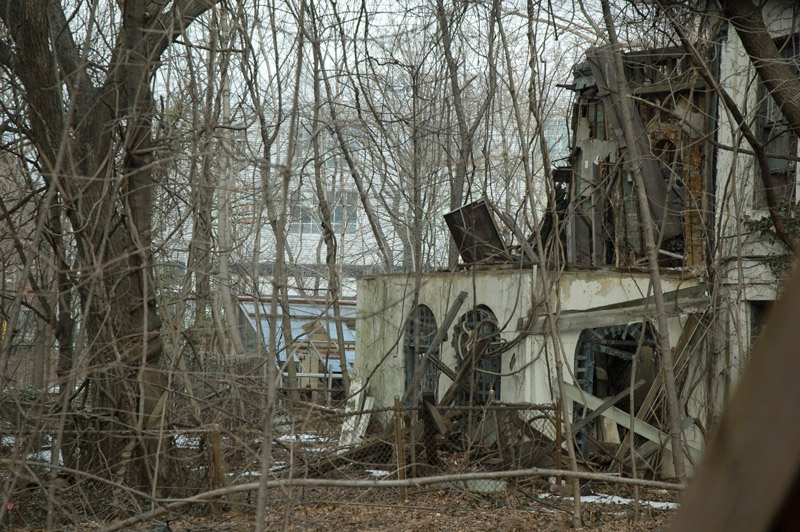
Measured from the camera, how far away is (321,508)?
9.05 metres

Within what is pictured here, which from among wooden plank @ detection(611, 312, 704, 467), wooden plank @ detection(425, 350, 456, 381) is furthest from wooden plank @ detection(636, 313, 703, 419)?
wooden plank @ detection(425, 350, 456, 381)

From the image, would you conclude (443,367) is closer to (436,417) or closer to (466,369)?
(466,369)

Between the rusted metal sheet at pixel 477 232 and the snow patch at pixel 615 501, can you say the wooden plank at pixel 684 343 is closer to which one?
the snow patch at pixel 615 501

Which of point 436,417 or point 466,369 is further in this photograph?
point 466,369

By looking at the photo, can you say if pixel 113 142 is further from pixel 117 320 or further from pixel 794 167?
pixel 794 167

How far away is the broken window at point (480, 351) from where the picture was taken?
11438 millimetres

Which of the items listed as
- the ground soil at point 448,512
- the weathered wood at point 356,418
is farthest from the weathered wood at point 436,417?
the weathered wood at point 356,418

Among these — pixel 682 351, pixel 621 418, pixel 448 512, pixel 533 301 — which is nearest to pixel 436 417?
pixel 448 512

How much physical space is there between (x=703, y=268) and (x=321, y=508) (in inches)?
271

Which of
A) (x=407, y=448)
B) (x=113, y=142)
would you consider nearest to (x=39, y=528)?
(x=113, y=142)

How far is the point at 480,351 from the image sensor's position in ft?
37.4

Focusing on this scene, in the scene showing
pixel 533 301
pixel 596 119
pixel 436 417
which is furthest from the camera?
pixel 596 119

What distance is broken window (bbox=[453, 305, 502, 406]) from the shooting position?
11.4m

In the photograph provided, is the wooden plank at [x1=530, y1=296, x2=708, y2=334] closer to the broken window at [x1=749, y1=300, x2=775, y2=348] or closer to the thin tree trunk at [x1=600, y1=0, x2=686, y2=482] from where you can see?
the broken window at [x1=749, y1=300, x2=775, y2=348]
